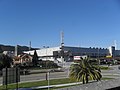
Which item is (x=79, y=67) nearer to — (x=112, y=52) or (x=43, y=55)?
(x=43, y=55)

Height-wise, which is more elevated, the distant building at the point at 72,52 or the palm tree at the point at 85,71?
the distant building at the point at 72,52

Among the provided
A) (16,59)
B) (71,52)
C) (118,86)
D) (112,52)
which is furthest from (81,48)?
(118,86)

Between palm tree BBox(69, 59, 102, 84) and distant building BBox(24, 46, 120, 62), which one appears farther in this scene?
distant building BBox(24, 46, 120, 62)

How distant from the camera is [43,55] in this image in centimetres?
17488

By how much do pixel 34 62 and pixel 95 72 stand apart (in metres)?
91.0

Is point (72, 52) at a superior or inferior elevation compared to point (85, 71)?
superior

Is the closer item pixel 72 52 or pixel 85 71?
A: pixel 85 71

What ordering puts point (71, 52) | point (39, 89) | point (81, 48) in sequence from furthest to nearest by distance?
point (81, 48) → point (71, 52) → point (39, 89)

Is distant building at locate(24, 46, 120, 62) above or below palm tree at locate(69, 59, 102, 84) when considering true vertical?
above

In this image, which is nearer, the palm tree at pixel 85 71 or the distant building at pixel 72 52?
the palm tree at pixel 85 71

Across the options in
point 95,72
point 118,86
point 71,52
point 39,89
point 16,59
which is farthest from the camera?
point 71,52

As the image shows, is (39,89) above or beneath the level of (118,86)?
beneath

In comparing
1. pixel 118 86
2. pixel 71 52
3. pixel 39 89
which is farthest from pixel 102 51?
pixel 118 86

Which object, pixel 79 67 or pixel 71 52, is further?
pixel 71 52
